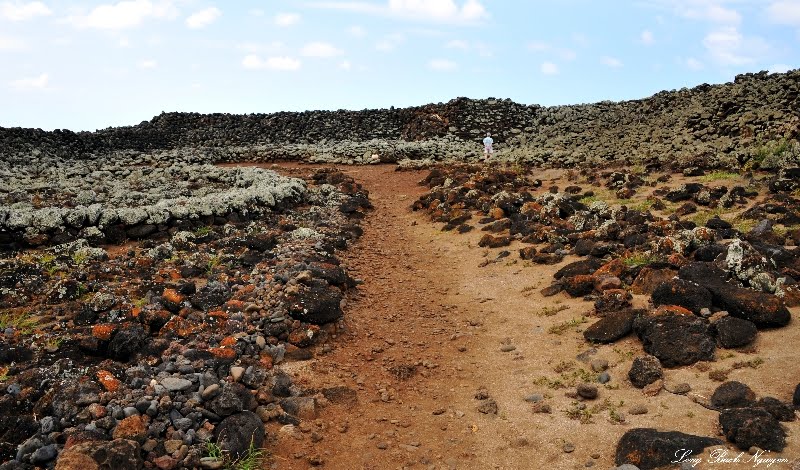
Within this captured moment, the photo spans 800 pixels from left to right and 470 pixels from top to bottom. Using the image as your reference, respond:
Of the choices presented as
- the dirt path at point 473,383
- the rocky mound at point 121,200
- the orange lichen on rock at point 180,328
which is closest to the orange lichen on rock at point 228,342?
the orange lichen on rock at point 180,328

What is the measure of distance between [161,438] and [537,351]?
4866 millimetres

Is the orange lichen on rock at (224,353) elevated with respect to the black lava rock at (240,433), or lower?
elevated

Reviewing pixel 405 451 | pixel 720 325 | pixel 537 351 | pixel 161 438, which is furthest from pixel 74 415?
pixel 720 325

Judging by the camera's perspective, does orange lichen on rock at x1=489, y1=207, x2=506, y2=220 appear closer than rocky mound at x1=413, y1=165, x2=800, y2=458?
No

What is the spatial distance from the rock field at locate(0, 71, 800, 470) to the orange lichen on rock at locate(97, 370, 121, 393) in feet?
0.05

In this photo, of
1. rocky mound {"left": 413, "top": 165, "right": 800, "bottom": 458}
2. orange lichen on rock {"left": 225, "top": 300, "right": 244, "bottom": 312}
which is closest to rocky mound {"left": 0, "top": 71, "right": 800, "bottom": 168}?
rocky mound {"left": 413, "top": 165, "right": 800, "bottom": 458}

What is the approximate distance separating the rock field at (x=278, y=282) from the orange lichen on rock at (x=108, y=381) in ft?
0.05

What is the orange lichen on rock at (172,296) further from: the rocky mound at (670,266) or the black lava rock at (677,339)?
the black lava rock at (677,339)

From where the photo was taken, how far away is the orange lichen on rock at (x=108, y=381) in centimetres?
597

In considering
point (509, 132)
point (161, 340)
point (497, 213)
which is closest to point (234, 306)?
point (161, 340)

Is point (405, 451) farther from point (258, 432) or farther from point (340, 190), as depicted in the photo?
point (340, 190)

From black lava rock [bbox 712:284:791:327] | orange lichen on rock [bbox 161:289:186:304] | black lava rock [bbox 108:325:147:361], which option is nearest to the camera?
black lava rock [bbox 108:325:147:361]

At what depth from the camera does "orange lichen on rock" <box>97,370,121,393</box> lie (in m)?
5.97

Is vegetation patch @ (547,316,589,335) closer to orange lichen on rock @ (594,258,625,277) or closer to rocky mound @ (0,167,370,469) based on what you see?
orange lichen on rock @ (594,258,625,277)
